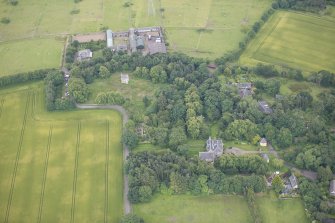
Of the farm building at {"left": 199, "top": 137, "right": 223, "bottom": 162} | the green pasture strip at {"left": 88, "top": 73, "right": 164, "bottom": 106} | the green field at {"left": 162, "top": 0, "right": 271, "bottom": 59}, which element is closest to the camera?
the farm building at {"left": 199, "top": 137, "right": 223, "bottom": 162}

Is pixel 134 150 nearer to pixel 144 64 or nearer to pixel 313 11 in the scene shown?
pixel 144 64

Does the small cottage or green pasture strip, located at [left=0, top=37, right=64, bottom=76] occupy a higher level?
green pasture strip, located at [left=0, top=37, right=64, bottom=76]

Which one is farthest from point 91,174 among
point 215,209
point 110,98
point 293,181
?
point 293,181

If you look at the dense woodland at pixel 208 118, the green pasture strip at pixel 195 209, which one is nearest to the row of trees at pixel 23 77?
the dense woodland at pixel 208 118

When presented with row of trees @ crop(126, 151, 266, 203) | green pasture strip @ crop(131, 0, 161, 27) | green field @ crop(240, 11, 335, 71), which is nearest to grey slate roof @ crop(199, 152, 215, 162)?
row of trees @ crop(126, 151, 266, 203)

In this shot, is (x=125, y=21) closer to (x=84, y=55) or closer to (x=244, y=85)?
(x=84, y=55)

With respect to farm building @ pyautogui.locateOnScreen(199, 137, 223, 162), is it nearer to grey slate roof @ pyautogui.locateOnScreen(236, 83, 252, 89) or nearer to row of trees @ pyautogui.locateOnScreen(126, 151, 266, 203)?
row of trees @ pyautogui.locateOnScreen(126, 151, 266, 203)

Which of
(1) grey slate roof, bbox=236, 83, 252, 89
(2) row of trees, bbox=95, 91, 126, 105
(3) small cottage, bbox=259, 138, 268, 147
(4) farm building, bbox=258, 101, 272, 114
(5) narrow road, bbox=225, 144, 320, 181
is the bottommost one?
(5) narrow road, bbox=225, 144, 320, 181
